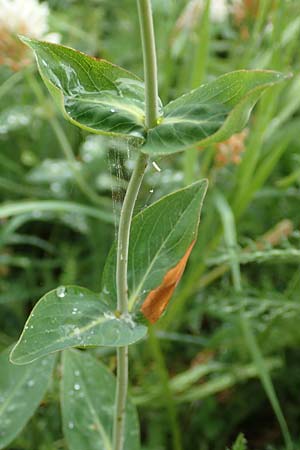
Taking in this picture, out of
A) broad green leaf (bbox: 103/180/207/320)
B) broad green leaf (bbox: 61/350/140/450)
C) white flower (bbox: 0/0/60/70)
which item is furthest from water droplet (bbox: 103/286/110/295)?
white flower (bbox: 0/0/60/70)

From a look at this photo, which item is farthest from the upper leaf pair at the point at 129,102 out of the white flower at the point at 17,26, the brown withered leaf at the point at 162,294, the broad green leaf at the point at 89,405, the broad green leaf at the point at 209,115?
the white flower at the point at 17,26

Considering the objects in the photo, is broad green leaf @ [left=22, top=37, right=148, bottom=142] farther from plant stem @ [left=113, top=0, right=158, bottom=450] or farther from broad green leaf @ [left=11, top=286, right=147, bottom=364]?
broad green leaf @ [left=11, top=286, right=147, bottom=364]

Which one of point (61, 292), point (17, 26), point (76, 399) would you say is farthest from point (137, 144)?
point (17, 26)

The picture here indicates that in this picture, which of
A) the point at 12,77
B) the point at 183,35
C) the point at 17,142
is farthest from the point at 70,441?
the point at 183,35

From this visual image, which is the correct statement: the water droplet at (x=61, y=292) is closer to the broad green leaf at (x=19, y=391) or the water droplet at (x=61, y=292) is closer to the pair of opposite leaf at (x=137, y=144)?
the pair of opposite leaf at (x=137, y=144)

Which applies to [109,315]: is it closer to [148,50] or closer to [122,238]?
[122,238]

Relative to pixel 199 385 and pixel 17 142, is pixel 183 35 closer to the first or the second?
pixel 17 142
